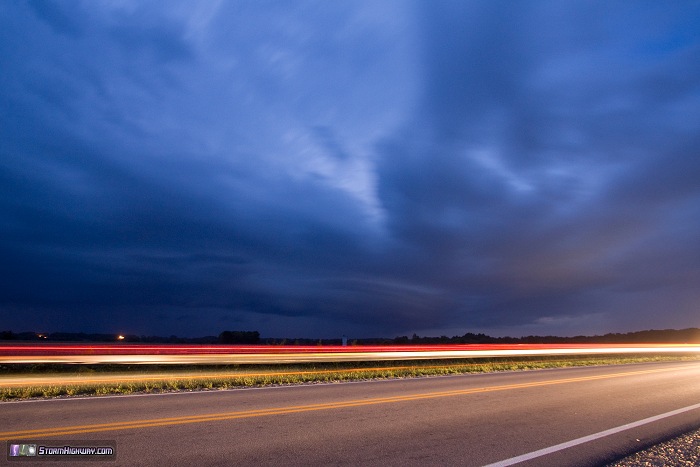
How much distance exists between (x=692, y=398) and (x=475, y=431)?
9669 mm

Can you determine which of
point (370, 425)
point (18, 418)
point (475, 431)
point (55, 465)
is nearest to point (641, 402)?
point (475, 431)

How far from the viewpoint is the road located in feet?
22.4

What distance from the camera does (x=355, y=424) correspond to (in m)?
8.82

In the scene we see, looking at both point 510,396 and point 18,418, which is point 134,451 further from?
point 510,396

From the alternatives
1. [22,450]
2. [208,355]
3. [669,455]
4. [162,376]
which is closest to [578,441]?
[669,455]

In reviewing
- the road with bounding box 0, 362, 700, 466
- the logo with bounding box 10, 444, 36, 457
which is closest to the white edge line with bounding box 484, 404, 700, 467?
the road with bounding box 0, 362, 700, 466

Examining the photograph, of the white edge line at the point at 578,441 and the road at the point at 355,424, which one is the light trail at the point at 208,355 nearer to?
the road at the point at 355,424

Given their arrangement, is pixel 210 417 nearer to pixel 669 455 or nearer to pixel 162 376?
pixel 669 455

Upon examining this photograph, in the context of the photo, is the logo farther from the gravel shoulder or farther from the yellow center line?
the gravel shoulder

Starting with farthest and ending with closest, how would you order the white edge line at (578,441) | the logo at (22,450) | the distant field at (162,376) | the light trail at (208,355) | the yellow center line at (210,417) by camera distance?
the light trail at (208,355) → the distant field at (162,376) → the yellow center line at (210,417) → the white edge line at (578,441) → the logo at (22,450)

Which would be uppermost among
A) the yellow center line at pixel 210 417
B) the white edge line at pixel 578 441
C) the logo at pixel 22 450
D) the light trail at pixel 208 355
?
the light trail at pixel 208 355

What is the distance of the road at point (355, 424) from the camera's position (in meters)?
6.82

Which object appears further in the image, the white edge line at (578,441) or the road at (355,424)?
the road at (355,424)

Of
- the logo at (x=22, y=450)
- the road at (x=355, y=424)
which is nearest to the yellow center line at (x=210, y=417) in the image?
the road at (x=355, y=424)
